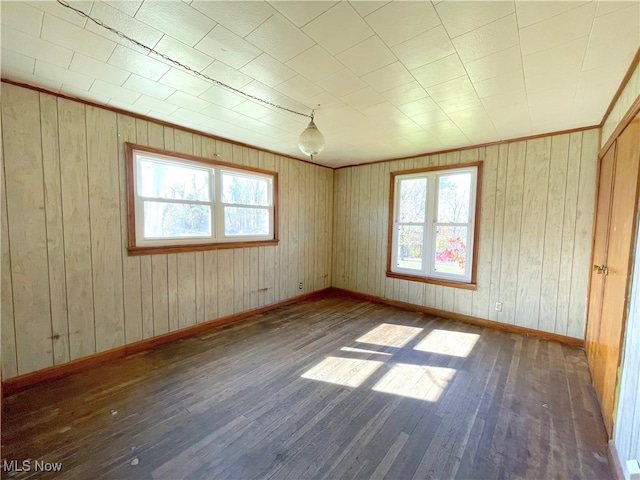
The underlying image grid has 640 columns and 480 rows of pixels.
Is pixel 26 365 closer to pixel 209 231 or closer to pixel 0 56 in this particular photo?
pixel 209 231

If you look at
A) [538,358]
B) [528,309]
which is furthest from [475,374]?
[528,309]

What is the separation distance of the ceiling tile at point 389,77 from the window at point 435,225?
228cm

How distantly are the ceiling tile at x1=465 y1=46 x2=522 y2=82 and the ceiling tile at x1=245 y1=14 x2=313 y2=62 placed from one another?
1.16 meters

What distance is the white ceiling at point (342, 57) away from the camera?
4.67ft

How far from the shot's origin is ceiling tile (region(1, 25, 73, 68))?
1.61m

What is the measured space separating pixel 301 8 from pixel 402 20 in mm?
557

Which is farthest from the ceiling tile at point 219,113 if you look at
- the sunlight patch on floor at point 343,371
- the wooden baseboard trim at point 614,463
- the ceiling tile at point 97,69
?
the wooden baseboard trim at point 614,463

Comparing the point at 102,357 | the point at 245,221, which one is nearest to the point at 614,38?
the point at 245,221

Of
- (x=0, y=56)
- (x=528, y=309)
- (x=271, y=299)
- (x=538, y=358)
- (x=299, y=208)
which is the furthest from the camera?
(x=299, y=208)

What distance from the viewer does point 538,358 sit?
281cm

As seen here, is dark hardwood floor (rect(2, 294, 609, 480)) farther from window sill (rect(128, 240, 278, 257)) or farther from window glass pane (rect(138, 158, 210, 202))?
window glass pane (rect(138, 158, 210, 202))

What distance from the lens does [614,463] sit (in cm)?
152

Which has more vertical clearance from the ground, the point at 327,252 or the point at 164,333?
the point at 327,252

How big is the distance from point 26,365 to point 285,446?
2.38 metres
